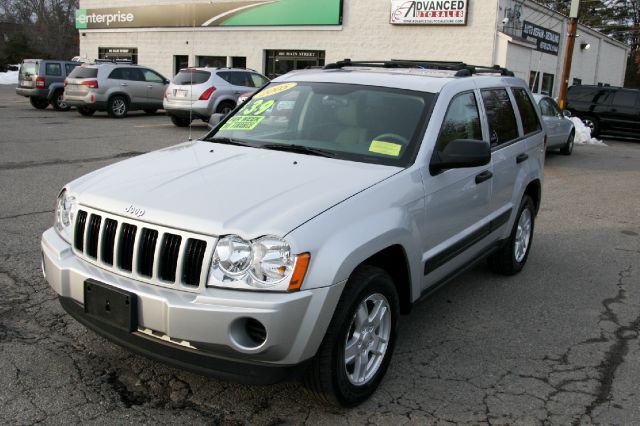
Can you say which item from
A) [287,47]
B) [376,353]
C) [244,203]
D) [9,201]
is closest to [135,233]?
[244,203]

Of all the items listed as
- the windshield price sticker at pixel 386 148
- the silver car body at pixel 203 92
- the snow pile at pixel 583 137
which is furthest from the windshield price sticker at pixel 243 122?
the snow pile at pixel 583 137

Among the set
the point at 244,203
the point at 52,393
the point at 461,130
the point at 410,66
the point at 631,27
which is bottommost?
the point at 52,393

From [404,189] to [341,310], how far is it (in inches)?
35.0

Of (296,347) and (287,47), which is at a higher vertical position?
(287,47)

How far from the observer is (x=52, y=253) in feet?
10.9

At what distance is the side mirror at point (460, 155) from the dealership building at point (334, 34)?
61.9 ft

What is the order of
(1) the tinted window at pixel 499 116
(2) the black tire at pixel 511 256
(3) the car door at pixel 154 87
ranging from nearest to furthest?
1. (1) the tinted window at pixel 499 116
2. (2) the black tire at pixel 511 256
3. (3) the car door at pixel 154 87

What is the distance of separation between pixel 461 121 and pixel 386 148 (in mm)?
786

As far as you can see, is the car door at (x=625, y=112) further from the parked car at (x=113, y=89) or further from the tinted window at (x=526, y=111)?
the tinted window at (x=526, y=111)

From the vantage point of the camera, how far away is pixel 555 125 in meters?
14.1

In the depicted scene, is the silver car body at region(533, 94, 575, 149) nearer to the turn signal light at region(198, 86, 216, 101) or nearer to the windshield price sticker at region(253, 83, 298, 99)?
the turn signal light at region(198, 86, 216, 101)

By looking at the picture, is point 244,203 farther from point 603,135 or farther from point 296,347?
point 603,135

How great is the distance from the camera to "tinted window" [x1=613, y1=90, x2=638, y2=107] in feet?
64.7

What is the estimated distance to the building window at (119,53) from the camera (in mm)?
33969
